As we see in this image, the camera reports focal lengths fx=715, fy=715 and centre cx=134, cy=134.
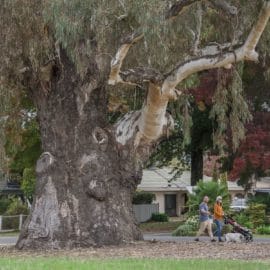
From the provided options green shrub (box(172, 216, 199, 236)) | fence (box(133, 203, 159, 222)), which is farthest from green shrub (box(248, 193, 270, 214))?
fence (box(133, 203, 159, 222))

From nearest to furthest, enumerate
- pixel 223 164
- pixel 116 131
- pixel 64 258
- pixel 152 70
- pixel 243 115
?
1. pixel 64 258
2. pixel 152 70
3. pixel 116 131
4. pixel 243 115
5. pixel 223 164

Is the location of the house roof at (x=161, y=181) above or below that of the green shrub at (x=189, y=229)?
above

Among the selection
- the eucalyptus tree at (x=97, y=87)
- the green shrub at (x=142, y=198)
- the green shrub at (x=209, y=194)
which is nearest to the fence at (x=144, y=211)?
the green shrub at (x=142, y=198)

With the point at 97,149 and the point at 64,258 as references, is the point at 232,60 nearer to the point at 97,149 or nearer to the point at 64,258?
the point at 97,149

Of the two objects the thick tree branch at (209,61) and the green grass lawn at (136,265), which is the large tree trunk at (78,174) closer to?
the thick tree branch at (209,61)

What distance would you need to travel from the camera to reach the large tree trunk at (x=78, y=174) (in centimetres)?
2027

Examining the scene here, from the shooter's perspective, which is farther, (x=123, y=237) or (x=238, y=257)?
(x=123, y=237)

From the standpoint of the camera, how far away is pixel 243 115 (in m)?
23.8

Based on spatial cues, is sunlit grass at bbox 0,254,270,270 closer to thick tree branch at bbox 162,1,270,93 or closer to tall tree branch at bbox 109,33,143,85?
tall tree branch at bbox 109,33,143,85

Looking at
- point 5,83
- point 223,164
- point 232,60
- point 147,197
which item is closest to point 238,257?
point 232,60

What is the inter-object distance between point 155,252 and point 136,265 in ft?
13.2

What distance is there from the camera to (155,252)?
59.5 ft

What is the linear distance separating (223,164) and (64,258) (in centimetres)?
2098

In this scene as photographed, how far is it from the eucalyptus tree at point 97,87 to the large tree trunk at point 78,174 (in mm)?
29
